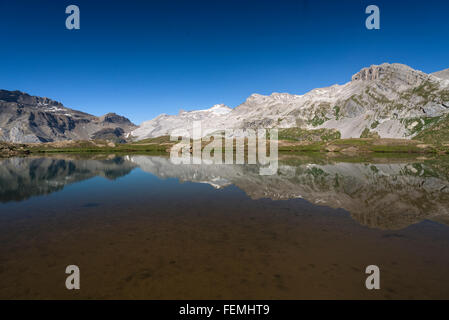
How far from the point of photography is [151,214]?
85.0 ft

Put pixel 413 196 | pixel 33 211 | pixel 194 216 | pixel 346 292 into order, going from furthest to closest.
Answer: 1. pixel 413 196
2. pixel 33 211
3. pixel 194 216
4. pixel 346 292

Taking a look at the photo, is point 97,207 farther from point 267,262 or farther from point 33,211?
point 267,262

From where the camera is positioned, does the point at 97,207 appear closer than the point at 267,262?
No

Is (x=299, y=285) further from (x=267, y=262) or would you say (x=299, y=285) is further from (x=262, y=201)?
(x=262, y=201)

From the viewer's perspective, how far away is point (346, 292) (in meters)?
11.8

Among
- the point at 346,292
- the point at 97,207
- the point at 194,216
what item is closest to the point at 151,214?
the point at 194,216

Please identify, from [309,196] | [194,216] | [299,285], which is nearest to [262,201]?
[309,196]

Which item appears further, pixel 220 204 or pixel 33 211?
pixel 220 204

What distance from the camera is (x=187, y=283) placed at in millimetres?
12406
